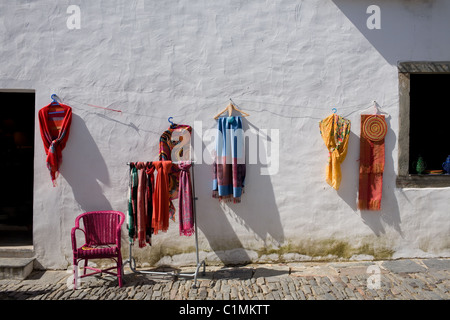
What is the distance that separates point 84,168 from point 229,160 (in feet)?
6.11

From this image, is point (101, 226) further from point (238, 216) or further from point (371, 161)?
point (371, 161)

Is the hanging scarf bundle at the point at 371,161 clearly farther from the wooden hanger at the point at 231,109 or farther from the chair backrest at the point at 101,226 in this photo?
the chair backrest at the point at 101,226

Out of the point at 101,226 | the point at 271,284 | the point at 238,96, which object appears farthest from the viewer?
the point at 238,96

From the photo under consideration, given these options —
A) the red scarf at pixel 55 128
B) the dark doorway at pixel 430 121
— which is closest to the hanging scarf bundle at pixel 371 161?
the dark doorway at pixel 430 121

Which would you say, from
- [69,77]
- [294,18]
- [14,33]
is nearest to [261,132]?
[294,18]

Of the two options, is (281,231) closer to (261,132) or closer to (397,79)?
(261,132)

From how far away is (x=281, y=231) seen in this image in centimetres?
484

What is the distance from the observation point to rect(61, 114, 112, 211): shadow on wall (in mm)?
4684

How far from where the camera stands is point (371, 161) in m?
4.81

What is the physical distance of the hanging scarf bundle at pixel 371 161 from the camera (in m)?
4.79

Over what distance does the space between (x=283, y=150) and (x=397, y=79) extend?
1.78 meters

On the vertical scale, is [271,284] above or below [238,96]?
below

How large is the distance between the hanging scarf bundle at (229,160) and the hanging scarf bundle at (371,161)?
5.18 ft

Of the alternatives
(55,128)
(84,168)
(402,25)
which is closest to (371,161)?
(402,25)
